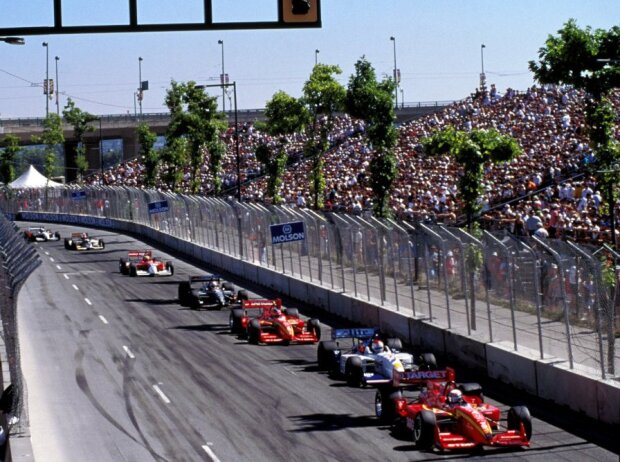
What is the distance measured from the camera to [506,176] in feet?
142

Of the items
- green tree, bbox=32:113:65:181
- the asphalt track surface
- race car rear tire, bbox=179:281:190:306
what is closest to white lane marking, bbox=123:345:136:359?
the asphalt track surface

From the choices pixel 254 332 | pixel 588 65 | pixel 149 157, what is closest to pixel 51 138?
pixel 149 157

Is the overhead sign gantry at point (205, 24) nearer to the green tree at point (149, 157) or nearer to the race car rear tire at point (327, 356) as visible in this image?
the race car rear tire at point (327, 356)

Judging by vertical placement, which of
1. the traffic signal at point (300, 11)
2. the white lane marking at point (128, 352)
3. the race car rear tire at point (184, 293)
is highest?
the traffic signal at point (300, 11)

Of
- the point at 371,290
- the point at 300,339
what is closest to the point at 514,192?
the point at 371,290

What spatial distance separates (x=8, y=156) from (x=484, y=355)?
10027 centimetres

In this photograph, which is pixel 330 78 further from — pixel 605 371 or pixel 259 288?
pixel 605 371

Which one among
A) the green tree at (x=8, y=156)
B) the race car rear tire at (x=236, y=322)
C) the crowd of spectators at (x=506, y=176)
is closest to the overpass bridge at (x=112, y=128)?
the green tree at (x=8, y=156)

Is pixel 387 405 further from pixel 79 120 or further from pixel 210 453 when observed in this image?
pixel 79 120

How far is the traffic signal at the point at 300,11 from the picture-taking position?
1291cm

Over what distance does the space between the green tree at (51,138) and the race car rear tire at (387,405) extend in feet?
299

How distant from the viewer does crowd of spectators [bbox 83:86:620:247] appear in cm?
3297

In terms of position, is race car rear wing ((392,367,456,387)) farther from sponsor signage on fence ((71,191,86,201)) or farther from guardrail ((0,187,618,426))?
sponsor signage on fence ((71,191,86,201))

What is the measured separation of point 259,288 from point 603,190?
15292 mm
